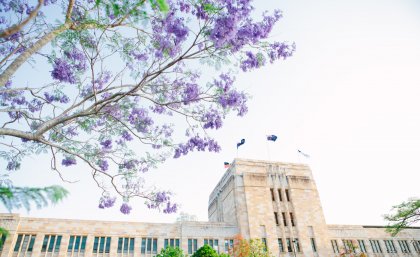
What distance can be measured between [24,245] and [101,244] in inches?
290

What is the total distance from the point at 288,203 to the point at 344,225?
32.8 ft

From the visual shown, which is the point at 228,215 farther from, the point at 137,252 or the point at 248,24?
the point at 248,24

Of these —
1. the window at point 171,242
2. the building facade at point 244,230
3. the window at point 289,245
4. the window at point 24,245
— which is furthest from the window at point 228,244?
the window at point 24,245

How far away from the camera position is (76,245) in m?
27.4

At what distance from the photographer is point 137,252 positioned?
28625 millimetres

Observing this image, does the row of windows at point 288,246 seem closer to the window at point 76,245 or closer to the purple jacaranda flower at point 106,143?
the window at point 76,245

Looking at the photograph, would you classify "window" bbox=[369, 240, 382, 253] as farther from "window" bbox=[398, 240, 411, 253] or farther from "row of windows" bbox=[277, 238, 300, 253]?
"row of windows" bbox=[277, 238, 300, 253]

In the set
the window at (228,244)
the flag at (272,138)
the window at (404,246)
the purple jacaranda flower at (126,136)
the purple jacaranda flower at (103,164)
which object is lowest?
the window at (404,246)

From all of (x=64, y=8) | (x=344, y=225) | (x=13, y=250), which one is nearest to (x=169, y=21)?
(x=64, y=8)

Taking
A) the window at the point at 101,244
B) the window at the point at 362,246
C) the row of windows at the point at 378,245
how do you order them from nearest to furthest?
the window at the point at 101,244
the row of windows at the point at 378,245
the window at the point at 362,246

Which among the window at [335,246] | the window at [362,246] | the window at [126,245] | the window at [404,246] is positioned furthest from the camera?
the window at [404,246]

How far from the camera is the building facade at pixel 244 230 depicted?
88.9ft

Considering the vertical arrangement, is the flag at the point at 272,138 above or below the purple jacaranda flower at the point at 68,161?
above

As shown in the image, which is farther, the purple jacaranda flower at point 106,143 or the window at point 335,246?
the window at point 335,246
